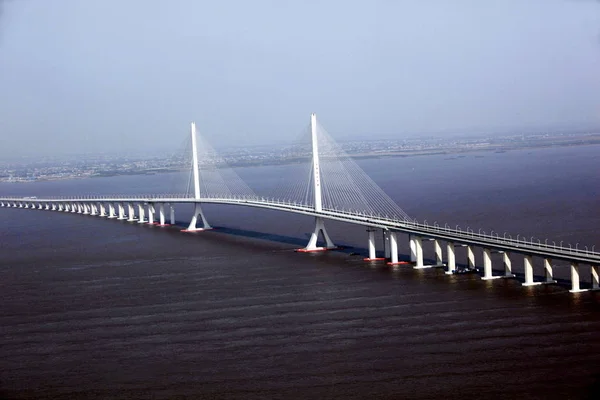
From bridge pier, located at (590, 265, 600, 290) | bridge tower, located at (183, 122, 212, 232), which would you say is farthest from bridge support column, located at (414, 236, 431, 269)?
bridge tower, located at (183, 122, 212, 232)

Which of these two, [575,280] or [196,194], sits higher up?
[196,194]

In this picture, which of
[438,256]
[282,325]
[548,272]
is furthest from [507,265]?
[282,325]

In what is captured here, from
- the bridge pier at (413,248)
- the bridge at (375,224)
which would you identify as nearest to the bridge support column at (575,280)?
the bridge at (375,224)

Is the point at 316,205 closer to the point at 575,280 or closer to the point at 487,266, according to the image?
the point at 487,266

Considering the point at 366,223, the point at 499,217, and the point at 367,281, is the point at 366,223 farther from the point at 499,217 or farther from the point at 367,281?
the point at 499,217

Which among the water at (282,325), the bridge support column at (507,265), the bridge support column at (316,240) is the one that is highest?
the bridge support column at (316,240)

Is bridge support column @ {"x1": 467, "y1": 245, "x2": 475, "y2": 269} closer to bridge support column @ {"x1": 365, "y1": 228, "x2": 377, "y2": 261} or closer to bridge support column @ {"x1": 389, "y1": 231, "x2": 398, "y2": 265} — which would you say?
bridge support column @ {"x1": 389, "y1": 231, "x2": 398, "y2": 265}

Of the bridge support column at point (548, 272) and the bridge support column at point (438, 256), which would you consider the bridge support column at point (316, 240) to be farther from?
the bridge support column at point (548, 272)

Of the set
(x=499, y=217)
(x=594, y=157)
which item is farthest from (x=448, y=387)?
(x=594, y=157)
